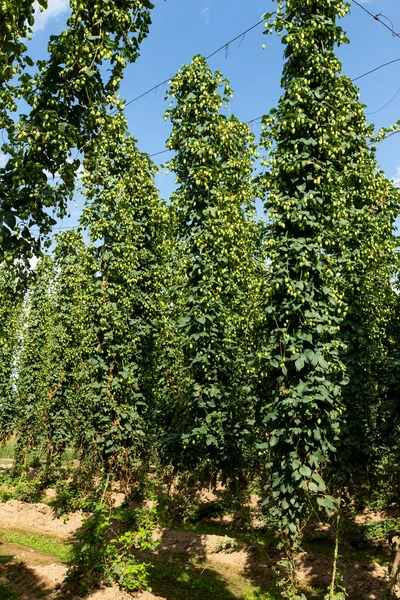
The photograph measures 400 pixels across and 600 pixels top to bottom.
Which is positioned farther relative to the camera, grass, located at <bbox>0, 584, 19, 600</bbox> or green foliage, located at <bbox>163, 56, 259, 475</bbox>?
green foliage, located at <bbox>163, 56, 259, 475</bbox>

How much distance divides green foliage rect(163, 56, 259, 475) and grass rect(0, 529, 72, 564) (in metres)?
4.01

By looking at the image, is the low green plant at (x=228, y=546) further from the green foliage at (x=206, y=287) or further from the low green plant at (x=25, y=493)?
the low green plant at (x=25, y=493)

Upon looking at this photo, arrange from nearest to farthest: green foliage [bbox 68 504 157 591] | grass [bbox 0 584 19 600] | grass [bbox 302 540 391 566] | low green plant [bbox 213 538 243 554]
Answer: grass [bbox 0 584 19 600], green foliage [bbox 68 504 157 591], low green plant [bbox 213 538 243 554], grass [bbox 302 540 391 566]

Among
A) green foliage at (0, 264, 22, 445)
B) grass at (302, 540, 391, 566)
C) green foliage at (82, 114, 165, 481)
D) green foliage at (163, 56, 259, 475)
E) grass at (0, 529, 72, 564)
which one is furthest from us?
green foliage at (0, 264, 22, 445)

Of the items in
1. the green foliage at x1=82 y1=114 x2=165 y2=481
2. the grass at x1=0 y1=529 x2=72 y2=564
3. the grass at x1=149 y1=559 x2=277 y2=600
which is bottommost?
the grass at x1=0 y1=529 x2=72 y2=564

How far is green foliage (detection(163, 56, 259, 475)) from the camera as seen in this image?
10.8m

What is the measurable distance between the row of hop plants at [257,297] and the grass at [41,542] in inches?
91.0

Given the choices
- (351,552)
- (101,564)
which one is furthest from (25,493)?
(351,552)

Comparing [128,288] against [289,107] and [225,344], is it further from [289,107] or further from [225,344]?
[289,107]

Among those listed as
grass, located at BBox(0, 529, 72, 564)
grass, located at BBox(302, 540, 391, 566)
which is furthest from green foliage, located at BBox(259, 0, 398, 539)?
grass, located at BBox(0, 529, 72, 564)

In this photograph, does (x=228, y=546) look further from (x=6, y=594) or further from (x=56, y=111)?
(x=56, y=111)

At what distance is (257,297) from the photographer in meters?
8.68

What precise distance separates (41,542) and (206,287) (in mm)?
9189

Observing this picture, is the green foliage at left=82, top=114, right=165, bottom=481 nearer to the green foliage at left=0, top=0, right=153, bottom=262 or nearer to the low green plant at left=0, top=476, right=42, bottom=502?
the green foliage at left=0, top=0, right=153, bottom=262
